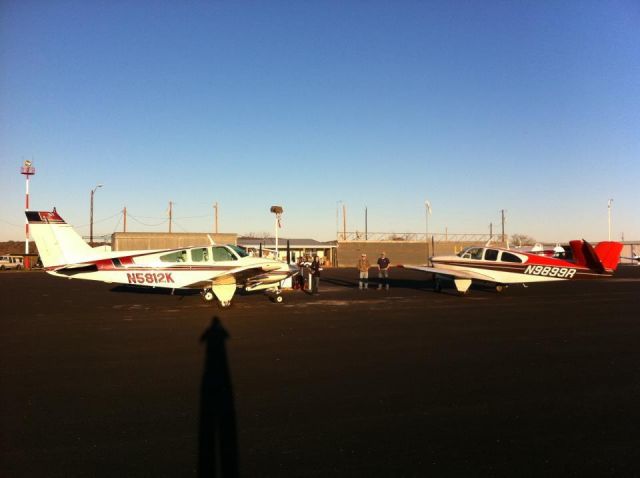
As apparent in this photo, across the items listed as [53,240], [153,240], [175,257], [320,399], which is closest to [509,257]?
[175,257]

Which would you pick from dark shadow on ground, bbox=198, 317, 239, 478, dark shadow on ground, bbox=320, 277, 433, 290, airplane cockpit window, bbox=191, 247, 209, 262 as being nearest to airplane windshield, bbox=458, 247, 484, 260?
dark shadow on ground, bbox=320, 277, 433, 290

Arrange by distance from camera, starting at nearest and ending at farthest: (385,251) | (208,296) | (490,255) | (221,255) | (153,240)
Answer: (221,255) < (208,296) < (490,255) < (153,240) < (385,251)

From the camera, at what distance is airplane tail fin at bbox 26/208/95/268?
46.1ft

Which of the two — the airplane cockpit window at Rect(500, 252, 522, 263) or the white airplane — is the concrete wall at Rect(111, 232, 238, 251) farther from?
the airplane cockpit window at Rect(500, 252, 522, 263)

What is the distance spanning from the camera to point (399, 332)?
9438mm

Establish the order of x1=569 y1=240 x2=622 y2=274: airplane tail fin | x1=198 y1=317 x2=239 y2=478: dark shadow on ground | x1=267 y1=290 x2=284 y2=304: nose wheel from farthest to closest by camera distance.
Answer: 1. x1=569 y1=240 x2=622 y2=274: airplane tail fin
2. x1=267 y1=290 x2=284 y2=304: nose wheel
3. x1=198 y1=317 x2=239 y2=478: dark shadow on ground

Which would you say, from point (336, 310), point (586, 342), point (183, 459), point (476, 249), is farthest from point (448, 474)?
point (476, 249)

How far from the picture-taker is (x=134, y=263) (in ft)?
46.9

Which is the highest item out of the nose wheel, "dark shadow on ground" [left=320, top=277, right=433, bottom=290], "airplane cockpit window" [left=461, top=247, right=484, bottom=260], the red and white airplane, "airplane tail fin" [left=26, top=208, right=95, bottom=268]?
"airplane tail fin" [left=26, top=208, right=95, bottom=268]

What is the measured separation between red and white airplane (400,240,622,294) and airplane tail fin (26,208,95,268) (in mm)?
13253

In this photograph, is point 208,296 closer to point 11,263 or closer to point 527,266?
point 527,266

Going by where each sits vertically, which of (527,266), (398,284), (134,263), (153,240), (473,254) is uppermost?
(153,240)

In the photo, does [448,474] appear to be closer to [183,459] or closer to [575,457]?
[575,457]

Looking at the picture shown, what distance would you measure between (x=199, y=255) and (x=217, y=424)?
35.2 ft
